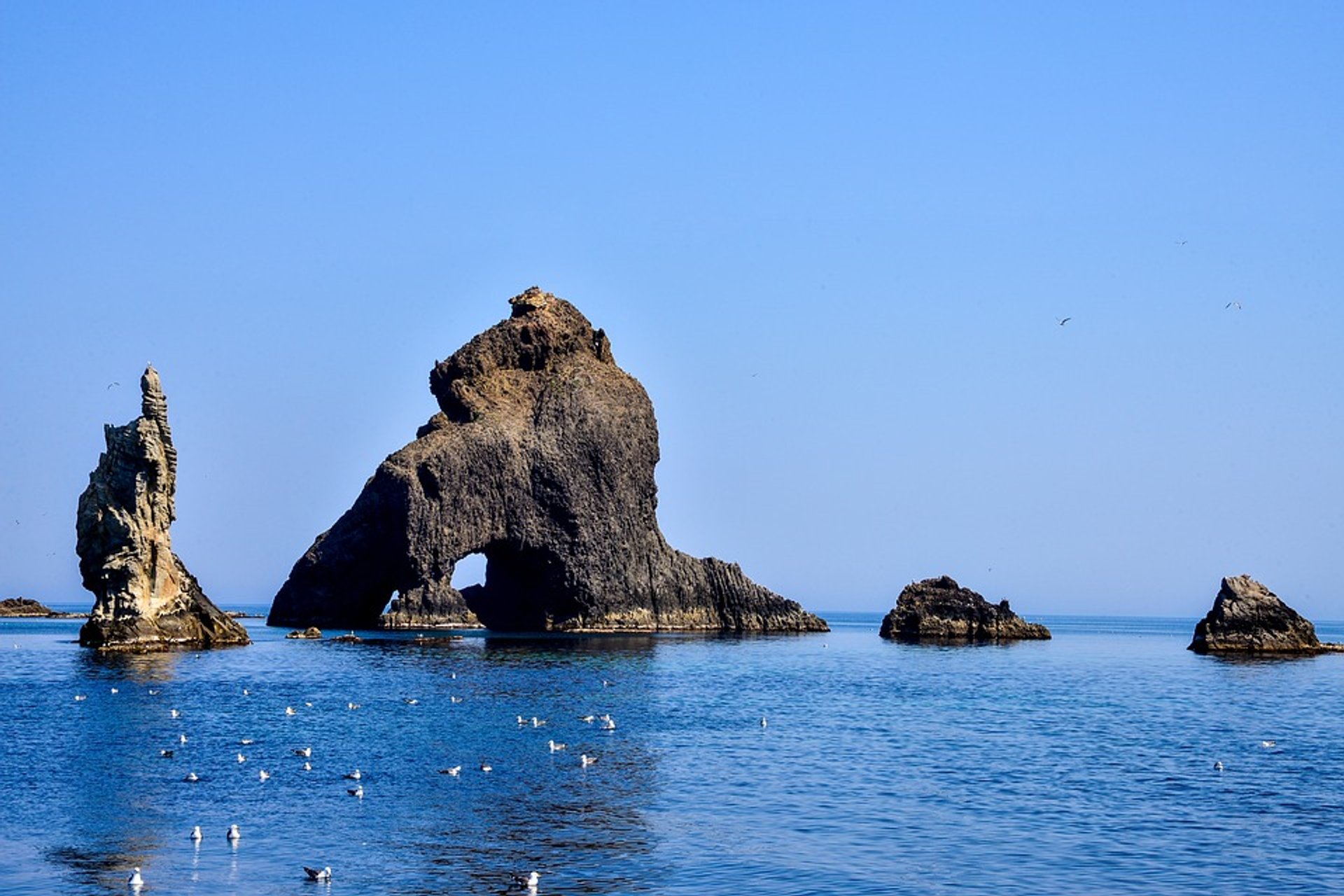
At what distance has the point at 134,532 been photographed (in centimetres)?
8200

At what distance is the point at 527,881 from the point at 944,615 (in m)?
106

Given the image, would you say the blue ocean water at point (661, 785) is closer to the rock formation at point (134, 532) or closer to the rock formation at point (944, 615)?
the rock formation at point (134, 532)

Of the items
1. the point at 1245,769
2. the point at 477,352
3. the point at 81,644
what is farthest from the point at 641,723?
the point at 477,352

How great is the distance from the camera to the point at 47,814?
3198 cm

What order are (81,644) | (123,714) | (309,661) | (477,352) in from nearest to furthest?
(123,714) → (309,661) → (81,644) → (477,352)

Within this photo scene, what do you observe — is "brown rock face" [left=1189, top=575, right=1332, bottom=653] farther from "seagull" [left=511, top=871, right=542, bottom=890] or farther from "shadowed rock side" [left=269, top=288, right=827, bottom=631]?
"seagull" [left=511, top=871, right=542, bottom=890]

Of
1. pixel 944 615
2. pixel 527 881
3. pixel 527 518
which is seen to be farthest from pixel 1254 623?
pixel 527 881

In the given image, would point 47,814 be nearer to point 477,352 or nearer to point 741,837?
point 741,837

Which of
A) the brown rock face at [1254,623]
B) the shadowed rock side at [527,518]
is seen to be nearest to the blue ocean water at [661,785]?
the brown rock face at [1254,623]

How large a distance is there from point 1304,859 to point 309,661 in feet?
209

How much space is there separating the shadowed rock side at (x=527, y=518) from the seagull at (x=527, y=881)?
96.6 meters

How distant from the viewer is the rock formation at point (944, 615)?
420 feet

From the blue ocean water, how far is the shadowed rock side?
4929 cm

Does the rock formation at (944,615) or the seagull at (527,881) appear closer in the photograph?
the seagull at (527,881)
